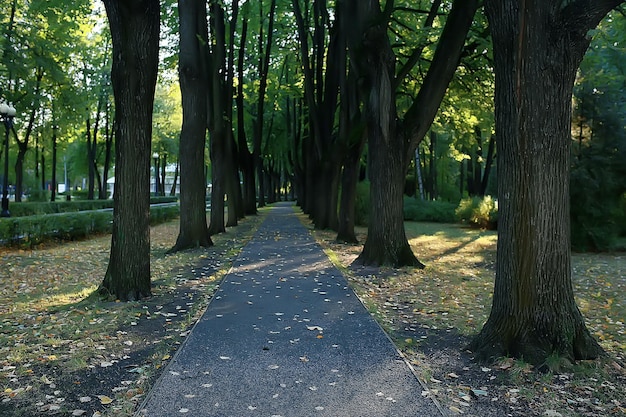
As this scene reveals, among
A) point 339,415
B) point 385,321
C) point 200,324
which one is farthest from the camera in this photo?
point 385,321

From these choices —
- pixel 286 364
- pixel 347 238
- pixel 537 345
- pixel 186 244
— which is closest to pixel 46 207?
pixel 186 244

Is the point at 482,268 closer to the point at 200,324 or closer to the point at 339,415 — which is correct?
the point at 200,324

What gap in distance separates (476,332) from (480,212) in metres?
20.7

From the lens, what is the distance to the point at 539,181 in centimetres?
527

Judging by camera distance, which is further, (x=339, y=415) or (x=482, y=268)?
(x=482, y=268)

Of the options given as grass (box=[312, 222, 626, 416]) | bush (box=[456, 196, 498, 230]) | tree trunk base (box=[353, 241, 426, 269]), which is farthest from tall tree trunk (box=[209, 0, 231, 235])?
bush (box=[456, 196, 498, 230])

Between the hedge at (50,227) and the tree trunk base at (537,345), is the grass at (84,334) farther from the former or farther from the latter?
the tree trunk base at (537,345)

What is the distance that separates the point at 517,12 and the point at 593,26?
0.70 metres

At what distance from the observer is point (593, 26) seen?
5125 millimetres

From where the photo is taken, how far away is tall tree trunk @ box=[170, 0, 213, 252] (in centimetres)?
1385

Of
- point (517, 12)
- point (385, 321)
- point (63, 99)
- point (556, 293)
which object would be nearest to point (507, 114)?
point (517, 12)

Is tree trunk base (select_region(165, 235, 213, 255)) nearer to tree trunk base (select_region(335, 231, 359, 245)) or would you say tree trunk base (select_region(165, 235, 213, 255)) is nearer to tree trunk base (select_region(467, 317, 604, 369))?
tree trunk base (select_region(335, 231, 359, 245))

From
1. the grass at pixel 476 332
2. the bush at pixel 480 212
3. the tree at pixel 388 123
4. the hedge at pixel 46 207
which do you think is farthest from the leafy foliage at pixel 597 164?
the hedge at pixel 46 207

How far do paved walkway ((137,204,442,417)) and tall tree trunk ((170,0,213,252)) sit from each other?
6.24 metres
